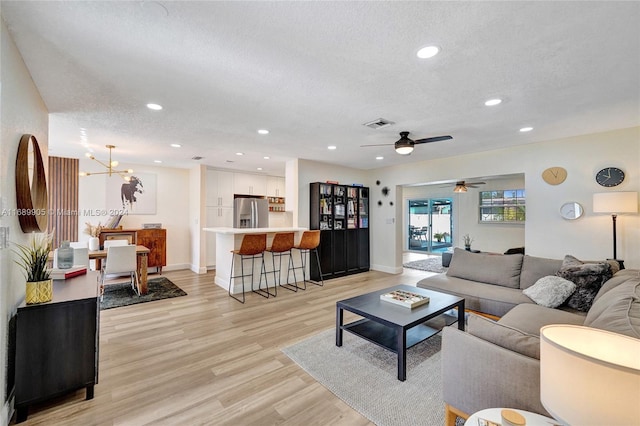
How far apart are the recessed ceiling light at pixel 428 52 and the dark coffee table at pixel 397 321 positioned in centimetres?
207

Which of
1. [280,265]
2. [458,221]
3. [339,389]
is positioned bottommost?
[339,389]

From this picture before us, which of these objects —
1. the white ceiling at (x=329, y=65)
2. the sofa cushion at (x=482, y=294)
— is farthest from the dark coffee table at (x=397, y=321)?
the white ceiling at (x=329, y=65)

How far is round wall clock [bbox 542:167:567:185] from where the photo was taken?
4.16 meters

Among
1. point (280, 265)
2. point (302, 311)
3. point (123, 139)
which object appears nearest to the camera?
point (302, 311)

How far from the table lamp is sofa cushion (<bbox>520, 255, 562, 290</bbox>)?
9.07ft

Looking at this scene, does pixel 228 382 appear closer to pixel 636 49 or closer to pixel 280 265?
pixel 280 265

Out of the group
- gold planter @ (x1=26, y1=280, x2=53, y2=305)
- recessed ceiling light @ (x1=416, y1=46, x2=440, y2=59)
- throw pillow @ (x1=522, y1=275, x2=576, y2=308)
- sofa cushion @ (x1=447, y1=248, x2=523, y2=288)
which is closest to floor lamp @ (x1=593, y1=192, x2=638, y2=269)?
sofa cushion @ (x1=447, y1=248, x2=523, y2=288)

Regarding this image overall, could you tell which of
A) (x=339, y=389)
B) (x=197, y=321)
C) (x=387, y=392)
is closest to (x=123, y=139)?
(x=197, y=321)

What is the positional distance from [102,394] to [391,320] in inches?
92.2

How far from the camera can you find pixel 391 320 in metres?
2.43

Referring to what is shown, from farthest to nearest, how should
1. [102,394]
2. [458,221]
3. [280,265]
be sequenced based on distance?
1. [458,221]
2. [280,265]
3. [102,394]

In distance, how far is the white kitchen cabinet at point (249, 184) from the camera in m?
7.13

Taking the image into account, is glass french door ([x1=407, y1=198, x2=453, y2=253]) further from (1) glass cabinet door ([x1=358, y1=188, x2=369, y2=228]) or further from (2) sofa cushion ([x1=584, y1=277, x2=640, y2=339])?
(2) sofa cushion ([x1=584, y1=277, x2=640, y2=339])

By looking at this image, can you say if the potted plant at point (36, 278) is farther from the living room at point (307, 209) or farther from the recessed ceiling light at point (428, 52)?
the recessed ceiling light at point (428, 52)
